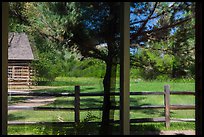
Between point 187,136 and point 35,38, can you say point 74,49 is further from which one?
point 187,136

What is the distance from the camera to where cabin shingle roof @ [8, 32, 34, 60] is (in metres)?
2.94

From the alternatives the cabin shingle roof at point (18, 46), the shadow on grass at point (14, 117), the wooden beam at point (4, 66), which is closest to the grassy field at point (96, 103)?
the shadow on grass at point (14, 117)

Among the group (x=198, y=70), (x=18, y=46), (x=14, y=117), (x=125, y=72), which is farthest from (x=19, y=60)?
(x=198, y=70)

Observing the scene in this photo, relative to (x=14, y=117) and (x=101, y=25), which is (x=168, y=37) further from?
(x=14, y=117)

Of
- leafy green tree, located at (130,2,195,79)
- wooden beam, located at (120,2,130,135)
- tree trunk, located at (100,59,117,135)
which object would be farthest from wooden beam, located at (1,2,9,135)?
leafy green tree, located at (130,2,195,79)

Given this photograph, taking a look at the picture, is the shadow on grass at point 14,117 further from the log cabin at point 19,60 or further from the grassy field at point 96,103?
the log cabin at point 19,60

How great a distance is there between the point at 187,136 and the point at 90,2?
5.91ft

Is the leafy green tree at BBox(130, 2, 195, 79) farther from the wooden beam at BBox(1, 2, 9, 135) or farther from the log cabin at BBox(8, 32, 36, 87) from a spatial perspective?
the wooden beam at BBox(1, 2, 9, 135)

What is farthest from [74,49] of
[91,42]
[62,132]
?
[62,132]

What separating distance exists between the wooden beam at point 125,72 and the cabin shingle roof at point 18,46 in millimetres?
1001

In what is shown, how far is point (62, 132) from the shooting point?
306 centimetres

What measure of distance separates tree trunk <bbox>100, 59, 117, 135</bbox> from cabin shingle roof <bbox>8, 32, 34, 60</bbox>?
0.87 metres

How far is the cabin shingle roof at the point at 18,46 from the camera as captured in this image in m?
2.94

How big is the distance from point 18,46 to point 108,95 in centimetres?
110
